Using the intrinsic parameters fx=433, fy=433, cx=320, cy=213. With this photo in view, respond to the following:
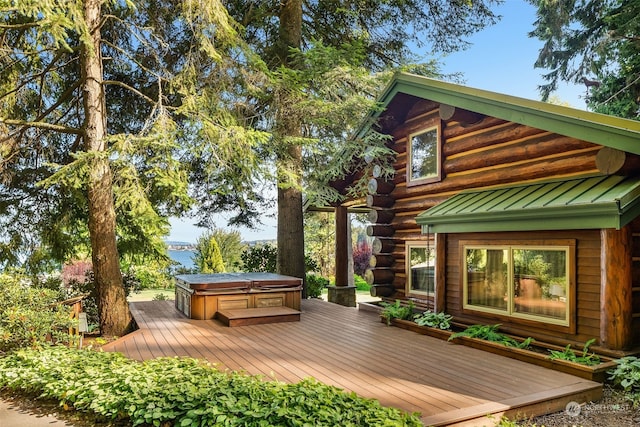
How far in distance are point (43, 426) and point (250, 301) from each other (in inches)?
188

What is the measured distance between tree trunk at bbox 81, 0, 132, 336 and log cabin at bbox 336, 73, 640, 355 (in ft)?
17.5

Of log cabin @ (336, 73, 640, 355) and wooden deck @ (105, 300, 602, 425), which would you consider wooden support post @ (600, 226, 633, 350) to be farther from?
wooden deck @ (105, 300, 602, 425)

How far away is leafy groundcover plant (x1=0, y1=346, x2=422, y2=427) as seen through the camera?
11.8 ft

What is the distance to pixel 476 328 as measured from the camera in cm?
691

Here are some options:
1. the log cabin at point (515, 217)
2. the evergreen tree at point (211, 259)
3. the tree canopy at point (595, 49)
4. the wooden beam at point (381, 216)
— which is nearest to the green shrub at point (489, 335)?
the log cabin at point (515, 217)

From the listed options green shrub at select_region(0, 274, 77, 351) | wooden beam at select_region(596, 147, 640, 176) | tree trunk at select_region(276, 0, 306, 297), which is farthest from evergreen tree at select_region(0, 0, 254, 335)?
wooden beam at select_region(596, 147, 640, 176)

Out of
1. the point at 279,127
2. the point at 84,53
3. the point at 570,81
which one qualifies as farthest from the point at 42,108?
the point at 570,81

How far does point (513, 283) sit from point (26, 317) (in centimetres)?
727

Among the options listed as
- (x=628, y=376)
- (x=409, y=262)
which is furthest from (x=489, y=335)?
(x=409, y=262)

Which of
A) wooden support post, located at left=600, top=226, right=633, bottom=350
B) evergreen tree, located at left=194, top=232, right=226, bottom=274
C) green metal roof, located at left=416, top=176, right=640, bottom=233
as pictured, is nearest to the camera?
green metal roof, located at left=416, top=176, right=640, bottom=233

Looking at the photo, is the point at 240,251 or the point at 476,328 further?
the point at 240,251

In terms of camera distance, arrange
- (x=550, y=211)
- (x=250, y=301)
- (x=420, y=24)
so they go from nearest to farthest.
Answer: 1. (x=550, y=211)
2. (x=250, y=301)
3. (x=420, y=24)

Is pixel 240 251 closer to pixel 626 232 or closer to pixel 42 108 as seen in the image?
pixel 42 108

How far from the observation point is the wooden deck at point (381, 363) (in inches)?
171
